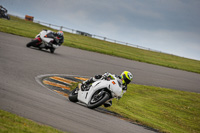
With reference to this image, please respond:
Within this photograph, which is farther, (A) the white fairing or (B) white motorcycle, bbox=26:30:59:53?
(B) white motorcycle, bbox=26:30:59:53

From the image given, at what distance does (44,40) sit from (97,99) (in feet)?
44.3

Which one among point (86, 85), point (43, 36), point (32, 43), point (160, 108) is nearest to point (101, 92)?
point (86, 85)

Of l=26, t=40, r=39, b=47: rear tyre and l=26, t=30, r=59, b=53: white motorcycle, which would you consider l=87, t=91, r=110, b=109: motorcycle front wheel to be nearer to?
l=26, t=30, r=59, b=53: white motorcycle

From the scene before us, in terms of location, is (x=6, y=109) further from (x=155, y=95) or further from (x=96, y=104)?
(x=155, y=95)

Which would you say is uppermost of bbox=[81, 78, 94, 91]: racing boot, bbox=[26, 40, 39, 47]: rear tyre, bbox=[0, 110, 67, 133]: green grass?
bbox=[26, 40, 39, 47]: rear tyre

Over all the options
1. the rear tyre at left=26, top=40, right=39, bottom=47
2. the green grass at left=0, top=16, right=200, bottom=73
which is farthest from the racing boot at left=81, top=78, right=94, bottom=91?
the green grass at left=0, top=16, right=200, bottom=73

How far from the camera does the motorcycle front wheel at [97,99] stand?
29.2 feet

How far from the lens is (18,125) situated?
16.9 ft

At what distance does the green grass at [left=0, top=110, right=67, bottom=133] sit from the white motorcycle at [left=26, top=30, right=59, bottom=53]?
640 inches

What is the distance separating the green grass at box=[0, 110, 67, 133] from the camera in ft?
15.8

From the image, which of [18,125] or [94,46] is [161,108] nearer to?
[18,125]

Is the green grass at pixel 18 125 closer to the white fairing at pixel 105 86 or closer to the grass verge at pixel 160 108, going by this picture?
the white fairing at pixel 105 86

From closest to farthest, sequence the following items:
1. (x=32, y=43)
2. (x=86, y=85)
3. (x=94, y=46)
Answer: (x=86, y=85) < (x=32, y=43) < (x=94, y=46)

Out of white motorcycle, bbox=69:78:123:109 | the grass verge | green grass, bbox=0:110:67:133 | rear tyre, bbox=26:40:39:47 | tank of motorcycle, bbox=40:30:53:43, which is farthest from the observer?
rear tyre, bbox=26:40:39:47
